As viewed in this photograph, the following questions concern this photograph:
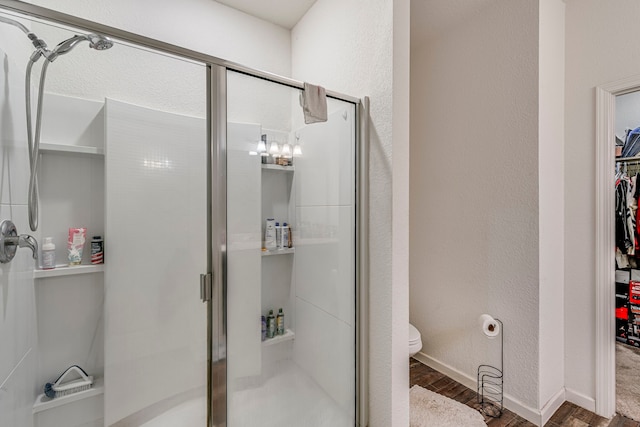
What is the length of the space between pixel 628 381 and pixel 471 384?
A: 3.77ft

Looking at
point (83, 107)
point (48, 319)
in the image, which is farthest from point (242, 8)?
point (48, 319)

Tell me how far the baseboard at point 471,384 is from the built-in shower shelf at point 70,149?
Result: 2533mm

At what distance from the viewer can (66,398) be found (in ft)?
4.05

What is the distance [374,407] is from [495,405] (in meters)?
0.91

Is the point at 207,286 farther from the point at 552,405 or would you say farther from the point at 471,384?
the point at 552,405

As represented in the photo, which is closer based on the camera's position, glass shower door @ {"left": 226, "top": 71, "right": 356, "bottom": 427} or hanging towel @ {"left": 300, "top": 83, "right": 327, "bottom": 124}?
glass shower door @ {"left": 226, "top": 71, "right": 356, "bottom": 427}

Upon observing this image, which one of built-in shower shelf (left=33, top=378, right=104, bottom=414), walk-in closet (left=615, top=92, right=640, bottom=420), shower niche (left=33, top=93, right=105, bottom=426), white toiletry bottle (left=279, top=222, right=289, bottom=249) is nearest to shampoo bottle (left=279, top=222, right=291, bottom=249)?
white toiletry bottle (left=279, top=222, right=289, bottom=249)

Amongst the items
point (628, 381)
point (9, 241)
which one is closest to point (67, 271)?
point (9, 241)

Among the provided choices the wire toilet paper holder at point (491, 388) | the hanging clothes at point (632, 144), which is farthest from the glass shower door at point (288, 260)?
the hanging clothes at point (632, 144)

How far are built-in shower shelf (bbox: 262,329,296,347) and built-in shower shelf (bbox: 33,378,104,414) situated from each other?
0.77 m

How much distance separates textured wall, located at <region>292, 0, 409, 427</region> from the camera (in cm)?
137

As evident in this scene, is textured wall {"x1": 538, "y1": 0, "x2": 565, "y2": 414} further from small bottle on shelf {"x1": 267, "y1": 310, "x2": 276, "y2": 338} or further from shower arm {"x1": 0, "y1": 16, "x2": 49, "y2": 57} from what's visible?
shower arm {"x1": 0, "y1": 16, "x2": 49, "y2": 57}

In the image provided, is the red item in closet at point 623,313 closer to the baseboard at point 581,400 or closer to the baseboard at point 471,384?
the baseboard at point 581,400

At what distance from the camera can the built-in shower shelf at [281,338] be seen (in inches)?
53.6
